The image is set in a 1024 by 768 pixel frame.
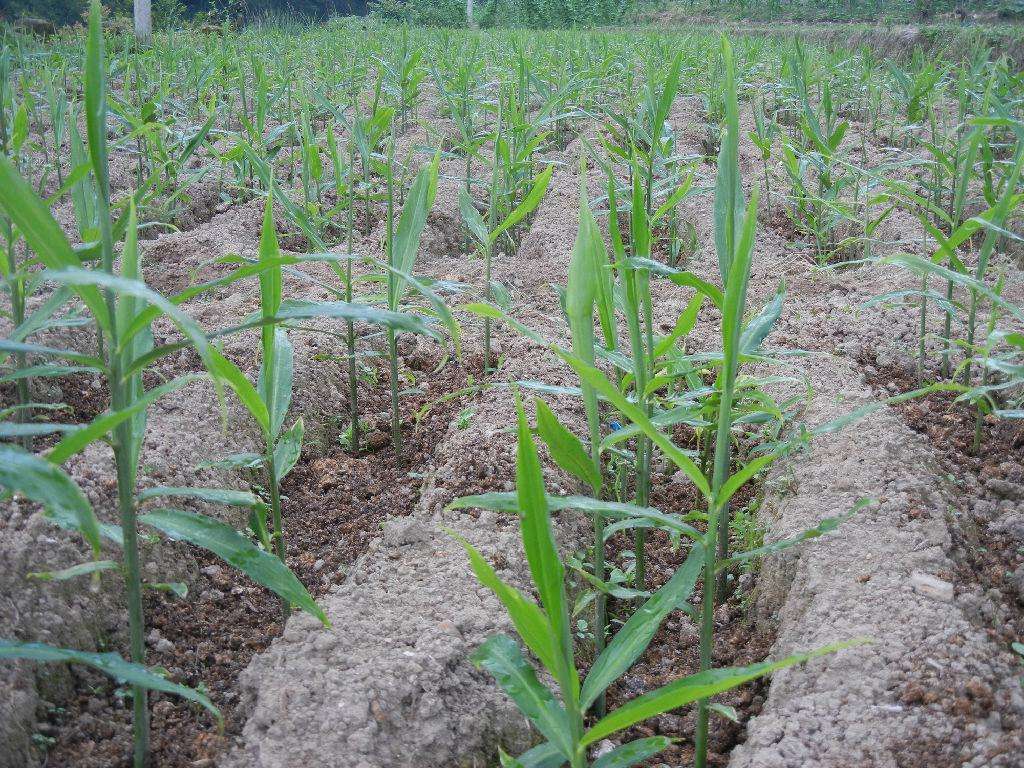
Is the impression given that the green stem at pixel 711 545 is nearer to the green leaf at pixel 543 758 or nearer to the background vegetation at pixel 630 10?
the green leaf at pixel 543 758

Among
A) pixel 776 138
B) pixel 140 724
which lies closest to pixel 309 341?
pixel 140 724

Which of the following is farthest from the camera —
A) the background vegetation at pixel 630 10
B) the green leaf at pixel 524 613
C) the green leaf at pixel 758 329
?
the background vegetation at pixel 630 10

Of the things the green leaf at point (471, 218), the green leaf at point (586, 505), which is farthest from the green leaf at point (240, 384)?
the green leaf at point (471, 218)

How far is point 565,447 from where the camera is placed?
110 cm

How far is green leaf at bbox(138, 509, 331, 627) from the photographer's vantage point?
0.96 metres

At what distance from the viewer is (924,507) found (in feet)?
4.93

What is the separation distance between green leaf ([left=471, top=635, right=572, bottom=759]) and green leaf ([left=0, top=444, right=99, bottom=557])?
1.48 feet

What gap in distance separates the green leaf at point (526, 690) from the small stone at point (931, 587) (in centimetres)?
67

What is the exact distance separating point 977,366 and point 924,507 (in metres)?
0.84

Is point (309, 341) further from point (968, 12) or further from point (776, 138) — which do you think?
point (968, 12)

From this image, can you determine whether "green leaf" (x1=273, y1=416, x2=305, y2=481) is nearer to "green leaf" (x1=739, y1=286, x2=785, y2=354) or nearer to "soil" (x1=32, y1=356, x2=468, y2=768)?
"soil" (x1=32, y1=356, x2=468, y2=768)

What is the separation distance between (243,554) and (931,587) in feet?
3.32

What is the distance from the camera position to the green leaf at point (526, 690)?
90cm

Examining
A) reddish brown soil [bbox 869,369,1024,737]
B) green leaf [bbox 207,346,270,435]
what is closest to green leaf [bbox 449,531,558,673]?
green leaf [bbox 207,346,270,435]
